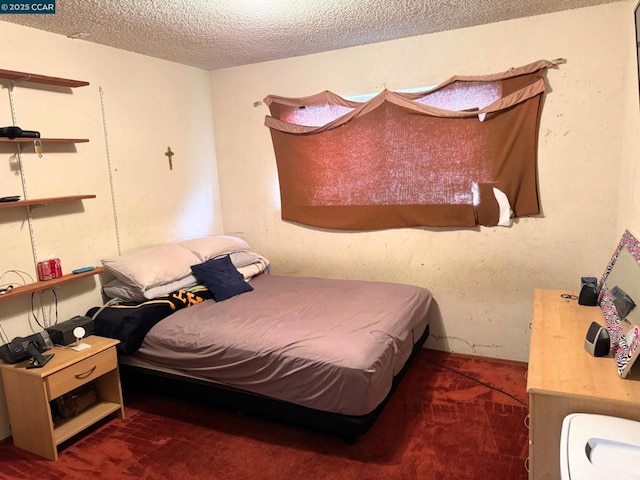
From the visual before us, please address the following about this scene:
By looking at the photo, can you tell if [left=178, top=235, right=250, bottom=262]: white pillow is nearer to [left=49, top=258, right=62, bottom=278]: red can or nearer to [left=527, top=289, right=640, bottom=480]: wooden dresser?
[left=49, top=258, right=62, bottom=278]: red can

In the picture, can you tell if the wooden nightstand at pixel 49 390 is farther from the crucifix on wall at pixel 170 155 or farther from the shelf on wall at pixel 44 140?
the crucifix on wall at pixel 170 155

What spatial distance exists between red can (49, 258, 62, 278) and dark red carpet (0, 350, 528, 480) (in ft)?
3.24

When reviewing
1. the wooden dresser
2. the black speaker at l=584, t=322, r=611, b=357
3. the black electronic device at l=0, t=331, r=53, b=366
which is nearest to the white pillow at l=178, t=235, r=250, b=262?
the black electronic device at l=0, t=331, r=53, b=366

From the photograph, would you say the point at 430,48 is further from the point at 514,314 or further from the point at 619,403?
the point at 619,403

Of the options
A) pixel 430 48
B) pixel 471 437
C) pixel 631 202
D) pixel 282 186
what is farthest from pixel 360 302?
pixel 430 48

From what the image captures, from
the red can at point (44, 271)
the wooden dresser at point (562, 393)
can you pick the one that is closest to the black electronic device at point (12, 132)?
the red can at point (44, 271)

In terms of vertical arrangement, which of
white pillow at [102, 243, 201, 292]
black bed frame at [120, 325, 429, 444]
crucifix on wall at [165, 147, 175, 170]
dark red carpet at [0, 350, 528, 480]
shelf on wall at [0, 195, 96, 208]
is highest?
crucifix on wall at [165, 147, 175, 170]

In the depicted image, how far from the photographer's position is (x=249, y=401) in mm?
2576

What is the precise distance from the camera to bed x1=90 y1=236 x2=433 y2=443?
233 cm

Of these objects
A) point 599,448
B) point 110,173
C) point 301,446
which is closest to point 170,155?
point 110,173

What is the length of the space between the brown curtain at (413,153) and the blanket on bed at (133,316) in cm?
137

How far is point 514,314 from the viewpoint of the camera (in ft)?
11.0

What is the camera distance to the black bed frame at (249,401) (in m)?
2.34

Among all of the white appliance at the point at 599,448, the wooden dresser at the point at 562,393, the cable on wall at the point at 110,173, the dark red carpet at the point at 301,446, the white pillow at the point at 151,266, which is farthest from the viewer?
the cable on wall at the point at 110,173
